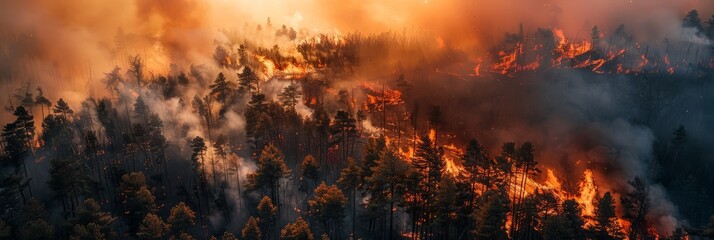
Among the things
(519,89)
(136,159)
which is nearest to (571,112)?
(519,89)

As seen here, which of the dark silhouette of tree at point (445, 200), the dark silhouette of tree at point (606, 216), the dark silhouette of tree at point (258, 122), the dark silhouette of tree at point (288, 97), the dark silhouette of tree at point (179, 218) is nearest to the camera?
the dark silhouette of tree at point (445, 200)

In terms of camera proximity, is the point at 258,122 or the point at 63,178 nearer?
the point at 63,178

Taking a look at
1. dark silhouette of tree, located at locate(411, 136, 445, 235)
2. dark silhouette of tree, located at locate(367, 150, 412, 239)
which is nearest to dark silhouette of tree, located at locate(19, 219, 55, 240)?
dark silhouette of tree, located at locate(367, 150, 412, 239)

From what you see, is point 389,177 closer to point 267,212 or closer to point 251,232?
point 251,232

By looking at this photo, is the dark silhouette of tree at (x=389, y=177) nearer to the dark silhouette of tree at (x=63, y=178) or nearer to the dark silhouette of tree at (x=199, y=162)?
the dark silhouette of tree at (x=199, y=162)

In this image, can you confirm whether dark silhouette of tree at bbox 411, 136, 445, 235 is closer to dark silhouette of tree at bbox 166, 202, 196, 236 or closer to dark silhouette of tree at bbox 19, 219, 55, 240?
dark silhouette of tree at bbox 166, 202, 196, 236


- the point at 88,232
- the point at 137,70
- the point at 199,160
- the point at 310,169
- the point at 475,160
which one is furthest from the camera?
the point at 137,70

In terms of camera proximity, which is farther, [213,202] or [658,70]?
[658,70]

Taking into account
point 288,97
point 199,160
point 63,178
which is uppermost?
point 288,97

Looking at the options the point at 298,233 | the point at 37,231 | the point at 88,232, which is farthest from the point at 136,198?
the point at 298,233

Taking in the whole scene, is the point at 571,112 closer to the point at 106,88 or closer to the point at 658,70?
the point at 658,70

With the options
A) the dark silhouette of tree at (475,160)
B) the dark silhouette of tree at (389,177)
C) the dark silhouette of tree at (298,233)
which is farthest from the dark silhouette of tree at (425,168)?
the dark silhouette of tree at (298,233)
